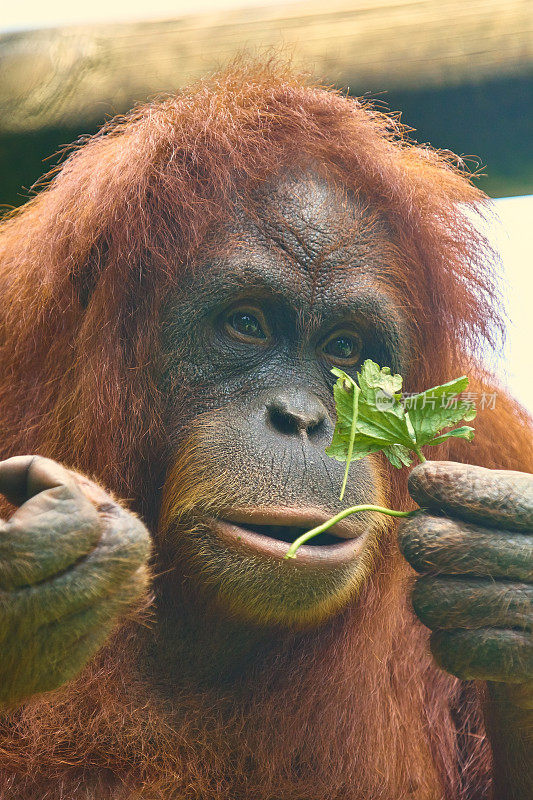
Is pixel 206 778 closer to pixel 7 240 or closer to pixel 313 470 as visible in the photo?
pixel 313 470

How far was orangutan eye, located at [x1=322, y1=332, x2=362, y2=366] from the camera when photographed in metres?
2.11

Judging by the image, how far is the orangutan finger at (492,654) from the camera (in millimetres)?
1529

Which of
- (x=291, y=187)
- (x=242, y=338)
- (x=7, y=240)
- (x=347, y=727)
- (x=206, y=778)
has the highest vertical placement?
(x=291, y=187)

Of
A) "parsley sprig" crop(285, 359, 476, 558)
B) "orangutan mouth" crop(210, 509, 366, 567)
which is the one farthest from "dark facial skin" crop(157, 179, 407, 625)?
"parsley sprig" crop(285, 359, 476, 558)

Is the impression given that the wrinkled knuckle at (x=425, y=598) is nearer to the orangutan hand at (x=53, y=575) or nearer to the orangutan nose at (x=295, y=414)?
the orangutan nose at (x=295, y=414)

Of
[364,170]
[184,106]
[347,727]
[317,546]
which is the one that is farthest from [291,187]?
[347,727]

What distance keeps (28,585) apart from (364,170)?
139 cm

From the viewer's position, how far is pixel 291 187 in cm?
214

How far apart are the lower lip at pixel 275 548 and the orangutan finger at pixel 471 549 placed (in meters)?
0.27

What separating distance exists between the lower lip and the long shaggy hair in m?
0.16

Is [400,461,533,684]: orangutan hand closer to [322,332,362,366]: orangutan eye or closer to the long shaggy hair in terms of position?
the long shaggy hair

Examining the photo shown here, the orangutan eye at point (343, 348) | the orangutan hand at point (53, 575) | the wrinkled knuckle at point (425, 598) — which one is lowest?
the orangutan hand at point (53, 575)

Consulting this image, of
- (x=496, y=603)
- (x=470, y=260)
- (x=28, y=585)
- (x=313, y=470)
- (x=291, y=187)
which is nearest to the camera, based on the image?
(x=28, y=585)

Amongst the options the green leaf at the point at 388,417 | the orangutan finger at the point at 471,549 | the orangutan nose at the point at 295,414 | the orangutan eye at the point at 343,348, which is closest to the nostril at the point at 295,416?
the orangutan nose at the point at 295,414
